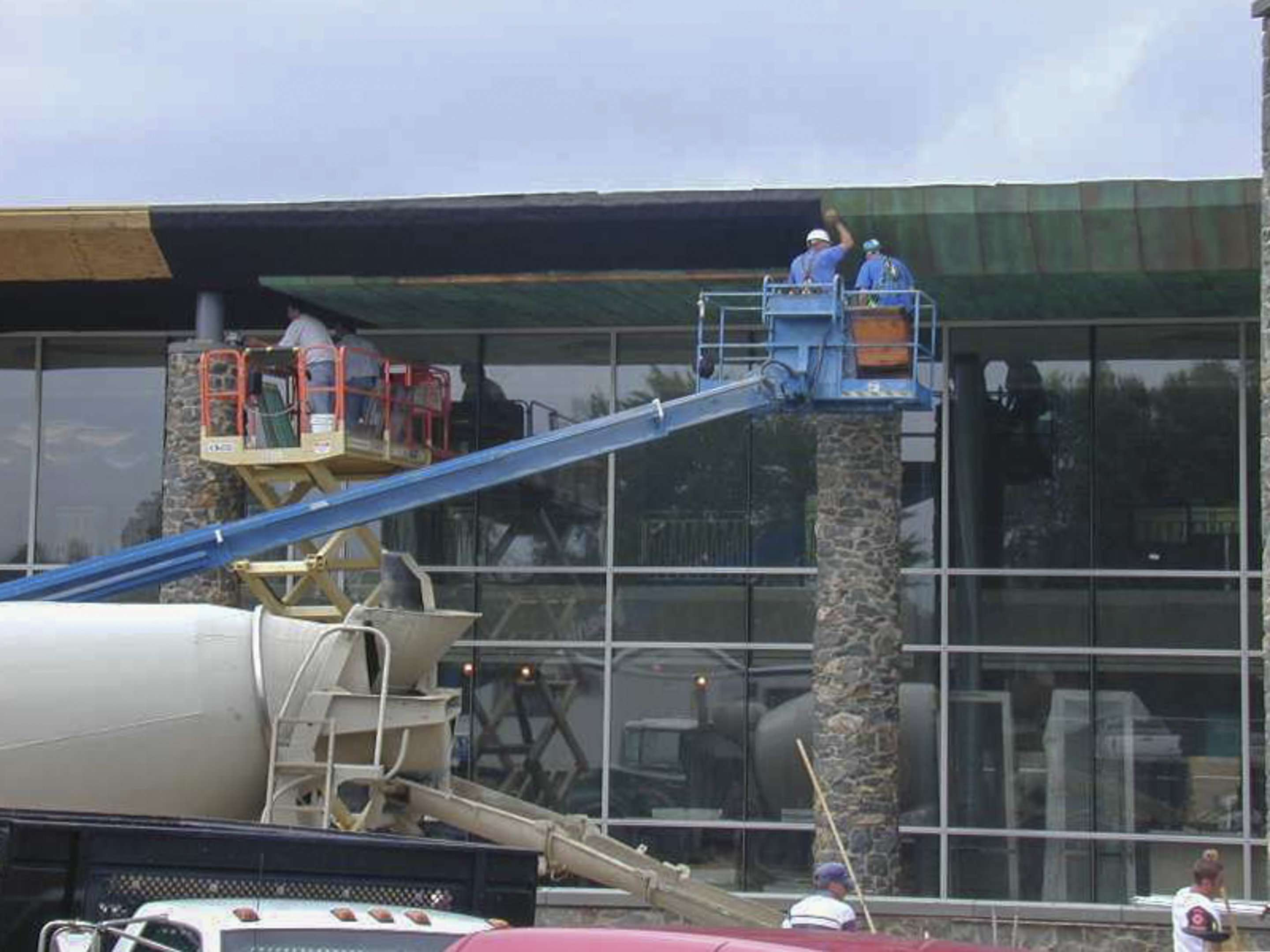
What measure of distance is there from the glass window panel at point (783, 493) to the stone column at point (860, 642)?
2.42m

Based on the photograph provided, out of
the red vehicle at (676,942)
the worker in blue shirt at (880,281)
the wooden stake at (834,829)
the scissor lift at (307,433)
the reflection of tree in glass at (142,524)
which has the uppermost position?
the worker in blue shirt at (880,281)

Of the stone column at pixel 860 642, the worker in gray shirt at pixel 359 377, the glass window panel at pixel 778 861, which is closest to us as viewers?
the stone column at pixel 860 642

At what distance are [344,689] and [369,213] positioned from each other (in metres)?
6.50

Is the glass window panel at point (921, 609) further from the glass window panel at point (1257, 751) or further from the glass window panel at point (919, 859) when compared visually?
the glass window panel at point (1257, 751)

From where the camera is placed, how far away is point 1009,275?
66.7ft

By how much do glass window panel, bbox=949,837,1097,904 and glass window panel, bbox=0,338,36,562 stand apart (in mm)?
11158

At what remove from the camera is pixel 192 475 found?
22.5 m

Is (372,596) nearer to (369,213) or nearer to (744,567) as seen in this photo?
(369,213)

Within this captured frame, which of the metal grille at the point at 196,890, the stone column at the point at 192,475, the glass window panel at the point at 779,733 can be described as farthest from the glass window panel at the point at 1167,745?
the metal grille at the point at 196,890

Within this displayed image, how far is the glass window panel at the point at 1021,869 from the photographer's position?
2238 centimetres

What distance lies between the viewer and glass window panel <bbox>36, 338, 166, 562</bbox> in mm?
25047

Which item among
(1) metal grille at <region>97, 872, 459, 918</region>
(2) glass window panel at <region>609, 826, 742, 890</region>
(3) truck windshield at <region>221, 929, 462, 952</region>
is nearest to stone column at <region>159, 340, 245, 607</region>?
(2) glass window panel at <region>609, 826, 742, 890</region>

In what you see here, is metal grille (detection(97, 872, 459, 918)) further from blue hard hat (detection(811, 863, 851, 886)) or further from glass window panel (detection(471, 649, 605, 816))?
glass window panel (detection(471, 649, 605, 816))

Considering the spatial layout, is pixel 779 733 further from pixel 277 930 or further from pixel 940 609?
pixel 277 930
